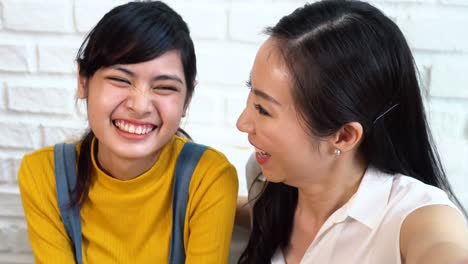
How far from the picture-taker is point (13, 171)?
3.98 feet

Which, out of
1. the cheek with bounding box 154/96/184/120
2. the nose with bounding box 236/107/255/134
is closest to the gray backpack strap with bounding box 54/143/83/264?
the cheek with bounding box 154/96/184/120

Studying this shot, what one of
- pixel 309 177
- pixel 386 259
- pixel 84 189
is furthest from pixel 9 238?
pixel 386 259

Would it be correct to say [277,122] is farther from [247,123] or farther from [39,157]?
[39,157]

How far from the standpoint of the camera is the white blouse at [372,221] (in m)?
0.76

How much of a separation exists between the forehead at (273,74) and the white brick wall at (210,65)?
31 cm

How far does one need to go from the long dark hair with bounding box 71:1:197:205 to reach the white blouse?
1.13 ft

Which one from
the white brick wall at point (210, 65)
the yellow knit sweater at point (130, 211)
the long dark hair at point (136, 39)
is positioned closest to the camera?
the long dark hair at point (136, 39)

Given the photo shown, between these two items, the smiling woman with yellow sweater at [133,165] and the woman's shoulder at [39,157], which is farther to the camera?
the woman's shoulder at [39,157]

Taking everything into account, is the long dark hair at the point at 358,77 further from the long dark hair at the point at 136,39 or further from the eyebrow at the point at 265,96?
the long dark hair at the point at 136,39

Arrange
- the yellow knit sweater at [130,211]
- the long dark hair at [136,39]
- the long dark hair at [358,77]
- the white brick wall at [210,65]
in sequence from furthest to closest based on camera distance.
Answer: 1. the white brick wall at [210,65]
2. the yellow knit sweater at [130,211]
3. the long dark hair at [136,39]
4. the long dark hair at [358,77]

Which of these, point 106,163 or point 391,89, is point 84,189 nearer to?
point 106,163

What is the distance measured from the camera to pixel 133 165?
953 mm

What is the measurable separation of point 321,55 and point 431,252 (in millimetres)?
296

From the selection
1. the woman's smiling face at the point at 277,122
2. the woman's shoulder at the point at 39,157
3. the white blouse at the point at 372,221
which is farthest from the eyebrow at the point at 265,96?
the woman's shoulder at the point at 39,157
